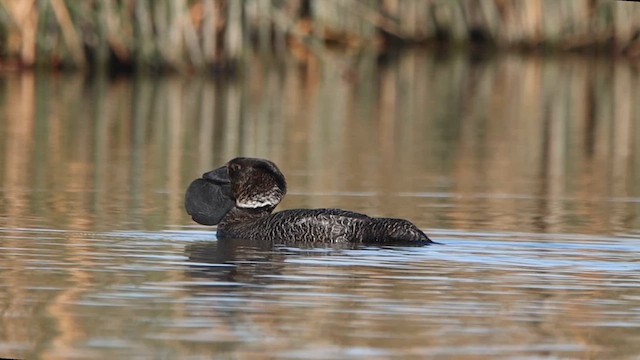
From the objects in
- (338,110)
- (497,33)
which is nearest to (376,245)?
(338,110)

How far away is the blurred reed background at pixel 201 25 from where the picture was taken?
2436 centimetres

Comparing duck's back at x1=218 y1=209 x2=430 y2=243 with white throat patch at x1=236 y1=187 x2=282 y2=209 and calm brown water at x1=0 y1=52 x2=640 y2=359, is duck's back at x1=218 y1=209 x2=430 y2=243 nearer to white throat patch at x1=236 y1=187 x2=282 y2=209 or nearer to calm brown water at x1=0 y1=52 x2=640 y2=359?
calm brown water at x1=0 y1=52 x2=640 y2=359

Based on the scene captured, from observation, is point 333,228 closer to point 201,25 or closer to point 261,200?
point 261,200

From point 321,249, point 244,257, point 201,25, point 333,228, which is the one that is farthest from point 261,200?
point 201,25

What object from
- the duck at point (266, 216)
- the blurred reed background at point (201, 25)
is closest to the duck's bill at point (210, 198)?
the duck at point (266, 216)

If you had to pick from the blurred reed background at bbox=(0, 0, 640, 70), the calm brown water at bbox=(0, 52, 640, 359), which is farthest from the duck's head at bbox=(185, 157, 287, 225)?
the blurred reed background at bbox=(0, 0, 640, 70)

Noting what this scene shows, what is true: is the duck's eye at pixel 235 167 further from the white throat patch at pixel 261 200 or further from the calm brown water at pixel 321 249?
the calm brown water at pixel 321 249

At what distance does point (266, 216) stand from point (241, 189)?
40 centimetres

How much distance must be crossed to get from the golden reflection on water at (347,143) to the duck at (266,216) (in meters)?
0.36

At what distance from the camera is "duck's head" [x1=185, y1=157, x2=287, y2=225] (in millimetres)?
10312

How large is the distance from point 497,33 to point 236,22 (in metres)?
10.9

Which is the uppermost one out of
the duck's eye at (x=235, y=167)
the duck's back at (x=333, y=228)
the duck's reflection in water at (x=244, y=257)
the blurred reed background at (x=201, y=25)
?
the blurred reed background at (x=201, y=25)

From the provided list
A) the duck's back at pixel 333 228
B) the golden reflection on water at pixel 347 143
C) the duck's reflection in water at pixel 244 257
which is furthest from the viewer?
the golden reflection on water at pixel 347 143

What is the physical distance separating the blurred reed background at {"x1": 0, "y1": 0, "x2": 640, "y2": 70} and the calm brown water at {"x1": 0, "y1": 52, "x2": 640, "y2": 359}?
3.09 ft
